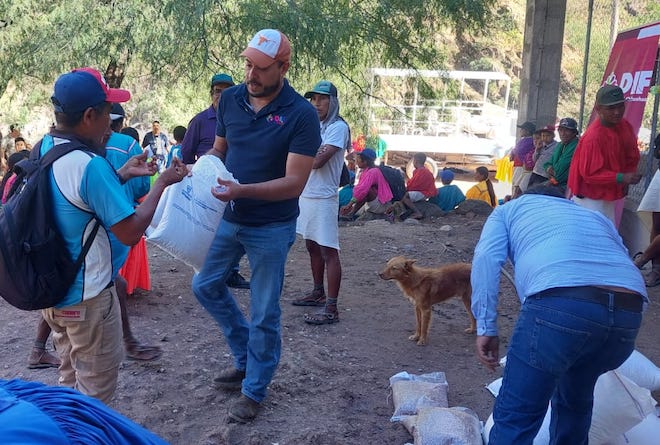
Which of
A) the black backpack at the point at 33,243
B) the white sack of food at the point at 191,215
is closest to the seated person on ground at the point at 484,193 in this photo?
the white sack of food at the point at 191,215

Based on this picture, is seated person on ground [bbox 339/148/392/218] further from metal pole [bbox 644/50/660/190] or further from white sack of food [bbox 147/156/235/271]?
white sack of food [bbox 147/156/235/271]

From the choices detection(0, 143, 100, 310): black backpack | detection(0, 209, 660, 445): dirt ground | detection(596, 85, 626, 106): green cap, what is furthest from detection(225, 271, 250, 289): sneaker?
detection(0, 143, 100, 310): black backpack

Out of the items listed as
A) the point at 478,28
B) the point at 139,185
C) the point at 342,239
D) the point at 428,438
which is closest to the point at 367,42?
the point at 478,28

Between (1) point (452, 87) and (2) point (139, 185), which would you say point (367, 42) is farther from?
(2) point (139, 185)

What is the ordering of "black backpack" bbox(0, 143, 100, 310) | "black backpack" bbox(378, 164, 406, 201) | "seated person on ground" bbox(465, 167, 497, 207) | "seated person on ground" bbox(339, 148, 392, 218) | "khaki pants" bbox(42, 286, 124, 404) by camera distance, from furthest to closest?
"seated person on ground" bbox(465, 167, 497, 207)
"black backpack" bbox(378, 164, 406, 201)
"seated person on ground" bbox(339, 148, 392, 218)
"khaki pants" bbox(42, 286, 124, 404)
"black backpack" bbox(0, 143, 100, 310)

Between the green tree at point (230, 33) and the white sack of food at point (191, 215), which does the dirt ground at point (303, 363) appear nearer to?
the white sack of food at point (191, 215)

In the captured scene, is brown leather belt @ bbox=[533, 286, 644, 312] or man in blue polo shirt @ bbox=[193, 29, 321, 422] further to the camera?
man in blue polo shirt @ bbox=[193, 29, 321, 422]

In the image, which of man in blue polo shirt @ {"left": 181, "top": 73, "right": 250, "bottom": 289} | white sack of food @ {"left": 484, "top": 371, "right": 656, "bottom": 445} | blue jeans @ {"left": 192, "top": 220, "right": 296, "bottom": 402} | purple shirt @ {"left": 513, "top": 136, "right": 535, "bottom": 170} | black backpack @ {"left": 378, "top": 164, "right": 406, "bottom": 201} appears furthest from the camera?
black backpack @ {"left": 378, "top": 164, "right": 406, "bottom": 201}

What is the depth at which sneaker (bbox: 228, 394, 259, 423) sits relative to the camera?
156 inches

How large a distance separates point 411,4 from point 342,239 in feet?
11.5

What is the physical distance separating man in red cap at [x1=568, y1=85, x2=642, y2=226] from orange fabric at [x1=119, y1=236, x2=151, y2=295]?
162 inches

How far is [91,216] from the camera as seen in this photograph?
2.88m

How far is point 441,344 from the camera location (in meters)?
5.55

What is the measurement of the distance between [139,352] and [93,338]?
74.7 inches
